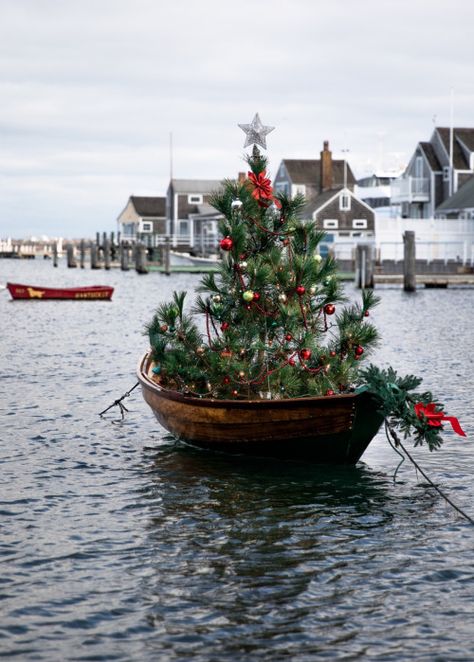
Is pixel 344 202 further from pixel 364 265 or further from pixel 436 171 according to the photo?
A: pixel 364 265

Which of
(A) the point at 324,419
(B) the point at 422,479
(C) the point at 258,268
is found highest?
(C) the point at 258,268

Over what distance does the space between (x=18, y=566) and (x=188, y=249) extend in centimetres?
9814

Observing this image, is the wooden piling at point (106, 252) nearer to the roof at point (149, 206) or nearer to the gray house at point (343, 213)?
the gray house at point (343, 213)

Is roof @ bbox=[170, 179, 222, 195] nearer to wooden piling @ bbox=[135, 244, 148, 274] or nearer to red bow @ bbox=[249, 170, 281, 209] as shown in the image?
wooden piling @ bbox=[135, 244, 148, 274]

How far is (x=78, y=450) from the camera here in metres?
13.9

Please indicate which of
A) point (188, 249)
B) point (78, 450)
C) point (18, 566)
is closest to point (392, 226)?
point (188, 249)

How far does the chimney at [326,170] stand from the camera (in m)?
92.3

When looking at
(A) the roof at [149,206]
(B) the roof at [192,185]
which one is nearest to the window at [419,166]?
(B) the roof at [192,185]

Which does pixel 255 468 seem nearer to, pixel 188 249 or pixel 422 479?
pixel 422 479

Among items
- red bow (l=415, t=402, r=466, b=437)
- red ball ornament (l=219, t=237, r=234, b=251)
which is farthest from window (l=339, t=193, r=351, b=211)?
red bow (l=415, t=402, r=466, b=437)

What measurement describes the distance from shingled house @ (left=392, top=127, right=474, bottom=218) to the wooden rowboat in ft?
220

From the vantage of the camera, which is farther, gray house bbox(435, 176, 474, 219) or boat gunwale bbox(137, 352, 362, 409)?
gray house bbox(435, 176, 474, 219)

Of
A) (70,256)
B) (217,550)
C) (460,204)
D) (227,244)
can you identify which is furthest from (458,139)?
(217,550)

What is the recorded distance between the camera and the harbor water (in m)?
7.15
